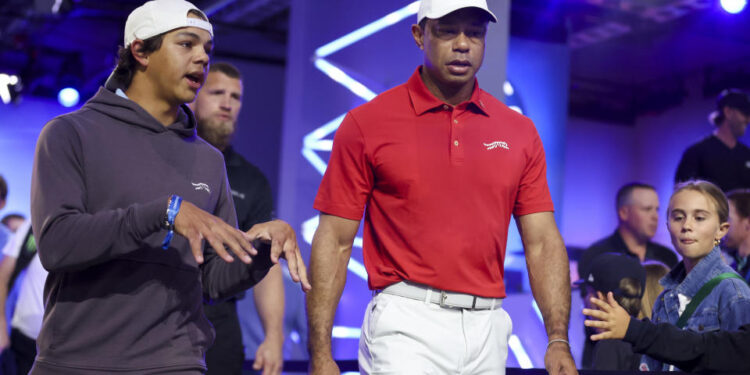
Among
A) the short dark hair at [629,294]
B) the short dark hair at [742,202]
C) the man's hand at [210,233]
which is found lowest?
the short dark hair at [629,294]

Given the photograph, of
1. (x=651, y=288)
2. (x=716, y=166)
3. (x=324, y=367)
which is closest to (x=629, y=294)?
(x=651, y=288)

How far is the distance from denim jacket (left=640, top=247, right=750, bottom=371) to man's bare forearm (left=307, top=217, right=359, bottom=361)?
3.95 feet

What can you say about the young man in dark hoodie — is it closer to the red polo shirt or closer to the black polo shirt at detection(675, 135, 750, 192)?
the red polo shirt

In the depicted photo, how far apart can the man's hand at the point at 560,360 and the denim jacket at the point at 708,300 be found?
1.82ft

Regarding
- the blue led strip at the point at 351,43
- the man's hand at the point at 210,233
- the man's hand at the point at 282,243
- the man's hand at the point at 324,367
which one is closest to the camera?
the man's hand at the point at 210,233

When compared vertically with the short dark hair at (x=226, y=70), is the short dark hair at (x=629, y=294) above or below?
below

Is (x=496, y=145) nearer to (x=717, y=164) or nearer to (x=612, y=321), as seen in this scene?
(x=612, y=321)

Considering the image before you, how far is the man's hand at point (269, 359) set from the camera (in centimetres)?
315

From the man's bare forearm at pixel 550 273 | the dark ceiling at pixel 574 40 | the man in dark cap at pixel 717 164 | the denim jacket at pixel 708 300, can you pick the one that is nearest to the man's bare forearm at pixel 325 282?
the man's bare forearm at pixel 550 273

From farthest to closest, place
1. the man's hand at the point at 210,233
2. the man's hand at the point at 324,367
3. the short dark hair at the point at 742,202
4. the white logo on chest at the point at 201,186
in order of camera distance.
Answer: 1. the short dark hair at the point at 742,202
2. the man's hand at the point at 324,367
3. the white logo on chest at the point at 201,186
4. the man's hand at the point at 210,233

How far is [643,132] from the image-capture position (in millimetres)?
14836

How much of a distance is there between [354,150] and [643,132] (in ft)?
43.5

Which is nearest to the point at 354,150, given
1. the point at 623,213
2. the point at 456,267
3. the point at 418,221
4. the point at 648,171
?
the point at 418,221

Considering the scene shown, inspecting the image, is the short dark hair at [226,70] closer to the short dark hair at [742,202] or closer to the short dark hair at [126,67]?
the short dark hair at [126,67]
